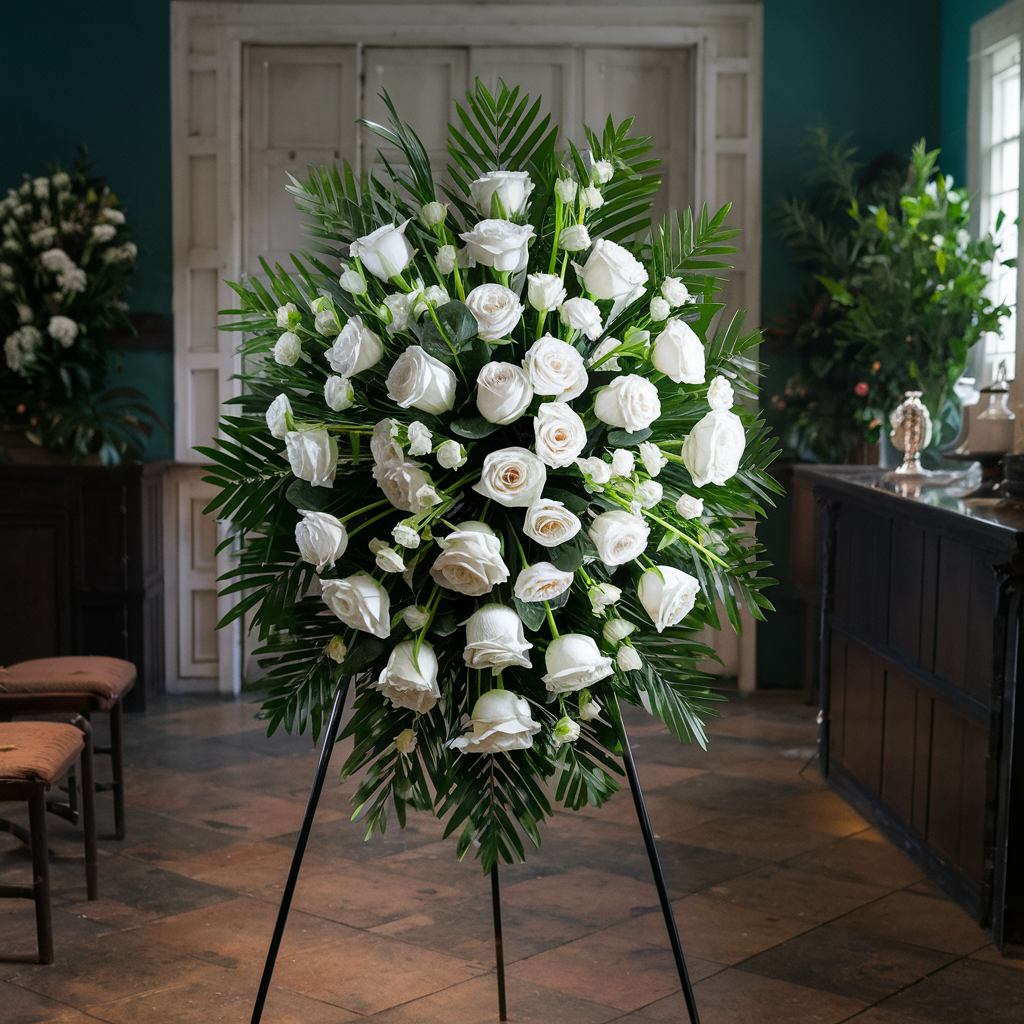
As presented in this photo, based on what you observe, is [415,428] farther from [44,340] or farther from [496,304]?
[44,340]

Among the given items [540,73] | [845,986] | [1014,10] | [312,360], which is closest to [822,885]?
[845,986]

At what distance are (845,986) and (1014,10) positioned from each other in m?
4.01

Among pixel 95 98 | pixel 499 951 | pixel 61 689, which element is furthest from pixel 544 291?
pixel 95 98

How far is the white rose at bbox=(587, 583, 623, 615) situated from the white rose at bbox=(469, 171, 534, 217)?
52cm

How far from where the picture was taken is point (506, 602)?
162cm

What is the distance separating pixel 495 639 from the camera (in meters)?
1.56

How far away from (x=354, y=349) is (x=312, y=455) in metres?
0.15

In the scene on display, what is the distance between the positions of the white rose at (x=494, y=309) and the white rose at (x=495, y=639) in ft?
1.14

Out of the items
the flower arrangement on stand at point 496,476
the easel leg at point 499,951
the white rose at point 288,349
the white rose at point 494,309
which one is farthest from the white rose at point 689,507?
the easel leg at point 499,951

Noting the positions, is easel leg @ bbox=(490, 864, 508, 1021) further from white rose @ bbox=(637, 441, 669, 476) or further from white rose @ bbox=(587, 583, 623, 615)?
white rose @ bbox=(637, 441, 669, 476)

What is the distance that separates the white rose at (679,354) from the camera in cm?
162

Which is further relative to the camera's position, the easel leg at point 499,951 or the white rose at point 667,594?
the easel leg at point 499,951

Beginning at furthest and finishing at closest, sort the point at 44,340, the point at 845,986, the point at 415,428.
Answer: the point at 44,340
the point at 845,986
the point at 415,428

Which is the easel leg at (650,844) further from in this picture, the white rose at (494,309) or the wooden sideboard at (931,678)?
the wooden sideboard at (931,678)
